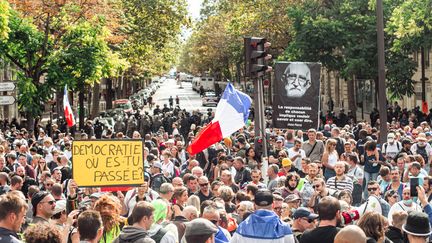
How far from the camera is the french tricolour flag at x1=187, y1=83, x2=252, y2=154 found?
14.6 meters

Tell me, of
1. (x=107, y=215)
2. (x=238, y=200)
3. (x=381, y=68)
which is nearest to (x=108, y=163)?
(x=238, y=200)

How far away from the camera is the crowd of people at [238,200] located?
24.4 feet

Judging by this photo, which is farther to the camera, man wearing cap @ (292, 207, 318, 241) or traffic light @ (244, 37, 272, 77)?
traffic light @ (244, 37, 272, 77)

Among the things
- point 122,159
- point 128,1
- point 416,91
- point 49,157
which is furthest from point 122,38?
point 122,159

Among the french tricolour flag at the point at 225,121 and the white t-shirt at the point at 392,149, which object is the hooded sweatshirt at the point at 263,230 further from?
the white t-shirt at the point at 392,149

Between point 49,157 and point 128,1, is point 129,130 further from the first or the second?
point 49,157

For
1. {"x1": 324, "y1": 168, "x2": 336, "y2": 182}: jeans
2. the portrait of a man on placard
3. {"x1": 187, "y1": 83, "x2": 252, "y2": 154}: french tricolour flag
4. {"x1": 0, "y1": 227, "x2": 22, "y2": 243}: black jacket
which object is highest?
the portrait of a man on placard

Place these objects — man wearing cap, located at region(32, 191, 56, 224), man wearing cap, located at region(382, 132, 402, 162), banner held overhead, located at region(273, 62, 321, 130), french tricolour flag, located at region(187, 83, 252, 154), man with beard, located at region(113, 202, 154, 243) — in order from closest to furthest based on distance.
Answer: man with beard, located at region(113, 202, 154, 243), man wearing cap, located at region(32, 191, 56, 224), french tricolour flag, located at region(187, 83, 252, 154), banner held overhead, located at region(273, 62, 321, 130), man wearing cap, located at region(382, 132, 402, 162)

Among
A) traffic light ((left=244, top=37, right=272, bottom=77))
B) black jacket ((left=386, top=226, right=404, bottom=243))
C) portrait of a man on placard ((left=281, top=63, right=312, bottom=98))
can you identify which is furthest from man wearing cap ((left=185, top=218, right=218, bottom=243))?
portrait of a man on placard ((left=281, top=63, right=312, bottom=98))

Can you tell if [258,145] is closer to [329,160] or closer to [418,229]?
[329,160]

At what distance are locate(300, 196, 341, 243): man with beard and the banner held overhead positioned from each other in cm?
843

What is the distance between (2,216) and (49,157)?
1203 centimetres

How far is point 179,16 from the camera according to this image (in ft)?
155

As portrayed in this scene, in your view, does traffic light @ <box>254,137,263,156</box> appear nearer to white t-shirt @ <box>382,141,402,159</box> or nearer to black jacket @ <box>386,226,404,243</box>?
white t-shirt @ <box>382,141,402,159</box>
